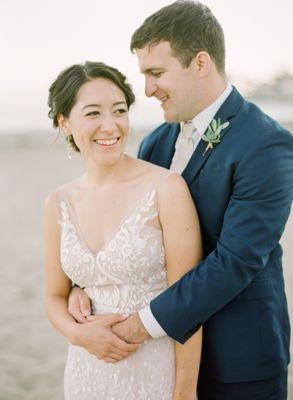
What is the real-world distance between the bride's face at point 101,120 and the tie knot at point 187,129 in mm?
309

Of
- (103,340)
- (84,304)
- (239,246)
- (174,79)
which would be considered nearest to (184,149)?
(174,79)

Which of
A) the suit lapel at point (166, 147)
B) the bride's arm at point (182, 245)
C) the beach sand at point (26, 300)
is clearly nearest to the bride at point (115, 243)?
the bride's arm at point (182, 245)

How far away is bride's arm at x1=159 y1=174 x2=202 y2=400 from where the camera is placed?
2217mm

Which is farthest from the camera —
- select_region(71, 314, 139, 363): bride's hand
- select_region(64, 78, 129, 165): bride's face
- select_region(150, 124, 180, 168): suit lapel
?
select_region(150, 124, 180, 168): suit lapel

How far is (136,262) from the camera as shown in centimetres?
227

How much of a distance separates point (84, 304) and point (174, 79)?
40.3 inches

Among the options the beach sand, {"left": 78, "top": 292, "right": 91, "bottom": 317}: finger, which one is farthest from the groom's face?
the beach sand

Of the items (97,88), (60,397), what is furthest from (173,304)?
(60,397)

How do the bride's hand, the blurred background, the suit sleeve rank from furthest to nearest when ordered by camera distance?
the blurred background < the bride's hand < the suit sleeve

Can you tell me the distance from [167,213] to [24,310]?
13.3ft

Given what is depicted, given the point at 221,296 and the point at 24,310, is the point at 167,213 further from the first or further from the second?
the point at 24,310

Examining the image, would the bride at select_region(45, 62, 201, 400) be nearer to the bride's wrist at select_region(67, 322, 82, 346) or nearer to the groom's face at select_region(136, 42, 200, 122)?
the bride's wrist at select_region(67, 322, 82, 346)

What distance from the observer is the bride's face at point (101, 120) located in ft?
7.72

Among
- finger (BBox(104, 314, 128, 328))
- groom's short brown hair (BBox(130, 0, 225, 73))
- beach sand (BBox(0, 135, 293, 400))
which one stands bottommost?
beach sand (BBox(0, 135, 293, 400))
